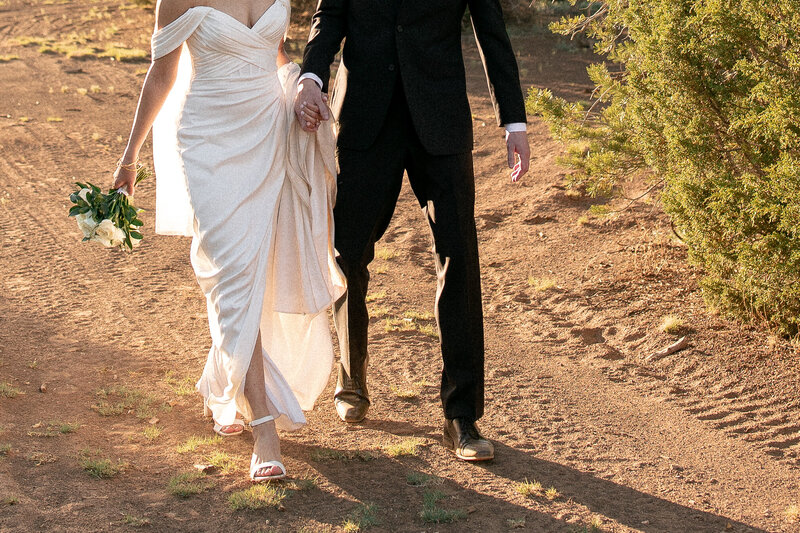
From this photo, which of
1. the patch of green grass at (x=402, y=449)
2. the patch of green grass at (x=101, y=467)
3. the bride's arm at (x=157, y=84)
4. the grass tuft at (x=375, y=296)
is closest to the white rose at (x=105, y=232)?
the bride's arm at (x=157, y=84)

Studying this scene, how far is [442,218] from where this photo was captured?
3998mm

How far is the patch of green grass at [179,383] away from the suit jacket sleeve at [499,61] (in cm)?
220

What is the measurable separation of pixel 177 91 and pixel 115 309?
2574 millimetres

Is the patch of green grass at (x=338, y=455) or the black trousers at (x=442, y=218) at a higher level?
the black trousers at (x=442, y=218)

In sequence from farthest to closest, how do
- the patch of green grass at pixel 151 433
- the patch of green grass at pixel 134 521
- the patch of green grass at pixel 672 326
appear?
the patch of green grass at pixel 672 326
the patch of green grass at pixel 151 433
the patch of green grass at pixel 134 521

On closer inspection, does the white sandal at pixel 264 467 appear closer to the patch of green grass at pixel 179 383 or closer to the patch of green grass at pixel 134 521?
the patch of green grass at pixel 134 521

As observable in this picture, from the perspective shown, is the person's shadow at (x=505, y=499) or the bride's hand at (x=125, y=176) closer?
the person's shadow at (x=505, y=499)

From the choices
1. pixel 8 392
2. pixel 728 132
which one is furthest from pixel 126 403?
pixel 728 132

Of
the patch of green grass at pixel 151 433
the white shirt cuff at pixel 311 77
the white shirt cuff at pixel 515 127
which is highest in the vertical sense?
the white shirt cuff at pixel 311 77

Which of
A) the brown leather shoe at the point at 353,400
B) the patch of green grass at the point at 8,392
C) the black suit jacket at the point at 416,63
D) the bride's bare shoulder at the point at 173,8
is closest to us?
the bride's bare shoulder at the point at 173,8

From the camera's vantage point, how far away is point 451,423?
4121mm

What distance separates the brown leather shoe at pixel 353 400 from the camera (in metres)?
4.43

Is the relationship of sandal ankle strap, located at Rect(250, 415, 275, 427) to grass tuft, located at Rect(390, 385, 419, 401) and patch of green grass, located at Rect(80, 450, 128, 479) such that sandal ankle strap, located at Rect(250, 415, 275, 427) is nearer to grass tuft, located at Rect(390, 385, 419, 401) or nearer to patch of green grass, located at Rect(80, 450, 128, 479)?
patch of green grass, located at Rect(80, 450, 128, 479)

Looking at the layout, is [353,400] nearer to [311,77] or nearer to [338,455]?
[338,455]
